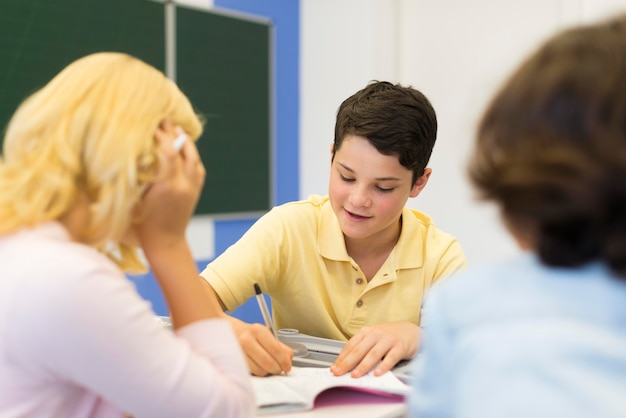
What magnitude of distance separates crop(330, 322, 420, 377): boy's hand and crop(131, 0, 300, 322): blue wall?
220 centimetres

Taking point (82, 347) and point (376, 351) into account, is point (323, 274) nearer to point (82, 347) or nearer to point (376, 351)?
point (376, 351)

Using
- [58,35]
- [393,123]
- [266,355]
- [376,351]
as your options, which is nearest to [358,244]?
[393,123]

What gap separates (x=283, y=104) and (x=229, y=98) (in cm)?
42

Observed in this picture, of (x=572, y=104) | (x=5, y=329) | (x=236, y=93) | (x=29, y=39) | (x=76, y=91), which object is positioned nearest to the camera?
(x=572, y=104)

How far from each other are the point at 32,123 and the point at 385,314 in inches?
42.3

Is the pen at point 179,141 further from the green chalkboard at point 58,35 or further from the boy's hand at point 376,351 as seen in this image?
the green chalkboard at point 58,35

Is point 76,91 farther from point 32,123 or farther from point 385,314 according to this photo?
point 385,314

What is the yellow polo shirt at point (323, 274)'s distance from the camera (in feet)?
5.43

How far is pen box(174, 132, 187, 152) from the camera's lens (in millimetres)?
889

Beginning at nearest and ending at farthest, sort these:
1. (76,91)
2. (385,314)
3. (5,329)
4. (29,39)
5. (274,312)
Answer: (5,329), (76,91), (385,314), (274,312), (29,39)

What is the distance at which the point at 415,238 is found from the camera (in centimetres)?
176

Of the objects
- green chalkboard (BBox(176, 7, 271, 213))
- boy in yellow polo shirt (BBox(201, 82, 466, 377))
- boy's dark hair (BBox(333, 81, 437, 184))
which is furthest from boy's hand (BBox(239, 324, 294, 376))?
green chalkboard (BBox(176, 7, 271, 213))

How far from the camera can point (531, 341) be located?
480 millimetres

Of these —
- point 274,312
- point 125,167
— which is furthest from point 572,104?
point 274,312
